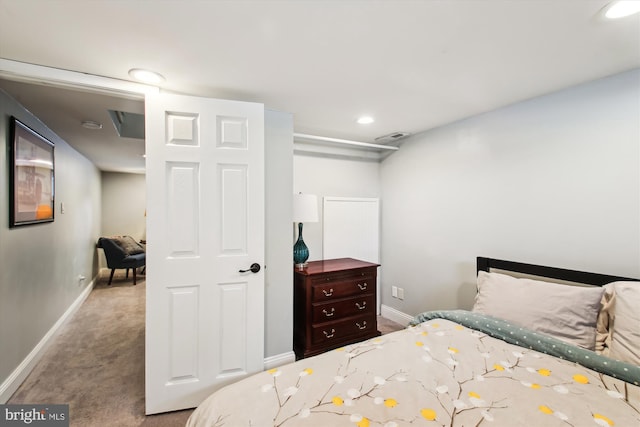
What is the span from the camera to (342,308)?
278cm

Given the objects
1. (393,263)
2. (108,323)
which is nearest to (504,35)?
(393,263)

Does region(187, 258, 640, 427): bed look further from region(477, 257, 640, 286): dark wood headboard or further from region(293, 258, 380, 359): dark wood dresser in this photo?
region(293, 258, 380, 359): dark wood dresser

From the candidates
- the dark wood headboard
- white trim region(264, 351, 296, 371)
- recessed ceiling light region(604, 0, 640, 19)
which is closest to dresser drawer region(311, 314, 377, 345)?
white trim region(264, 351, 296, 371)

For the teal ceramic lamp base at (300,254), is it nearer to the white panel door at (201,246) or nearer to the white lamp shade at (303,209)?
the white lamp shade at (303,209)

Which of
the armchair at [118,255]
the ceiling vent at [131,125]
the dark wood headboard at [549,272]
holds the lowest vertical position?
the armchair at [118,255]

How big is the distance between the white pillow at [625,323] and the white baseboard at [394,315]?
1952 millimetres

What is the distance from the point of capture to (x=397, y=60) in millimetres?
1676

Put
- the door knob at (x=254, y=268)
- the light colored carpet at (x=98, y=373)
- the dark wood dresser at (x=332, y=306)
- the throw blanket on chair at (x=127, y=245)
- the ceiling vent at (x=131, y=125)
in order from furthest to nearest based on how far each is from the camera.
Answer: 1. the throw blanket on chair at (x=127, y=245)
2. the ceiling vent at (x=131, y=125)
3. the dark wood dresser at (x=332, y=306)
4. the door knob at (x=254, y=268)
5. the light colored carpet at (x=98, y=373)

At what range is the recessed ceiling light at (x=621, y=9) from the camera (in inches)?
47.6

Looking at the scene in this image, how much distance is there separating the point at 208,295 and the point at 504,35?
238 centimetres

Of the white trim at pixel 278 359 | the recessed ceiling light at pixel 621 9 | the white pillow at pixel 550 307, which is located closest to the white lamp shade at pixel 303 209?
the white trim at pixel 278 359

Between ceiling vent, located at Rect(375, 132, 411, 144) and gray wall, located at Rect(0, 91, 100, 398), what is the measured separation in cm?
333

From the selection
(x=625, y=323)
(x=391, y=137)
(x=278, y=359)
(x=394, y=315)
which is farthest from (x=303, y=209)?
(x=625, y=323)

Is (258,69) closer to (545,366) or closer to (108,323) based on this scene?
(545,366)
